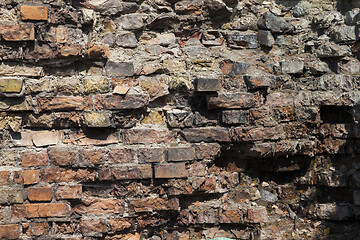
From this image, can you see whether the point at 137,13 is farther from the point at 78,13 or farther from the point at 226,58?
the point at 226,58

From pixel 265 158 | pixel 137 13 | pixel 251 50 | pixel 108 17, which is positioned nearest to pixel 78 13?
pixel 108 17

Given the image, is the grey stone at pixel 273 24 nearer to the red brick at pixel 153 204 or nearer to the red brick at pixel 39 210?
the red brick at pixel 153 204

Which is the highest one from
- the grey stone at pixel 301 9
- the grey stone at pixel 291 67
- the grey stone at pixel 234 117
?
the grey stone at pixel 301 9

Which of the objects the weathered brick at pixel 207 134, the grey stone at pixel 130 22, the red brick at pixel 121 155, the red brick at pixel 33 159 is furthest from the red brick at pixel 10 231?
the grey stone at pixel 130 22

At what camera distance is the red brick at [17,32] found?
77.5 inches

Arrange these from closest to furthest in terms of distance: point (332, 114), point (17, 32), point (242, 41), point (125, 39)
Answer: point (17, 32)
point (125, 39)
point (242, 41)
point (332, 114)

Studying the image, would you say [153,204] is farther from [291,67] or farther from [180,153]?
[291,67]

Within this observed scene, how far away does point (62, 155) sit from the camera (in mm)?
2041

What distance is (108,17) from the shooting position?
2.17m

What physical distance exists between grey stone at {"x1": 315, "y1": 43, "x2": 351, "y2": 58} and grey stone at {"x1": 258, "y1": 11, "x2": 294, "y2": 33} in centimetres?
24

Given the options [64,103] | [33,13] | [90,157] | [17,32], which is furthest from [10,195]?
[33,13]

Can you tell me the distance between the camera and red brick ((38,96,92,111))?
204 centimetres

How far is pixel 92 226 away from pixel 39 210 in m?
0.30

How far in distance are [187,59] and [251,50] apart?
0.43 meters
